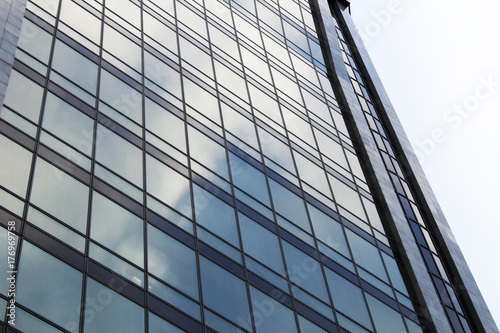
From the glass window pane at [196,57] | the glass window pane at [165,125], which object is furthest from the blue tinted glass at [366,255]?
the glass window pane at [196,57]

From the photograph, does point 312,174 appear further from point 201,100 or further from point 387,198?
point 201,100

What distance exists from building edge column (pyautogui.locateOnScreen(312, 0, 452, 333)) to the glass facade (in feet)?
1.16

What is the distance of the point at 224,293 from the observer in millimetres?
19578

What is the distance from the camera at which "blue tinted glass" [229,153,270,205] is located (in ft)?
81.3

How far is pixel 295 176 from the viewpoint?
1105 inches

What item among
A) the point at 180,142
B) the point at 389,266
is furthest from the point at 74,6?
the point at 389,266

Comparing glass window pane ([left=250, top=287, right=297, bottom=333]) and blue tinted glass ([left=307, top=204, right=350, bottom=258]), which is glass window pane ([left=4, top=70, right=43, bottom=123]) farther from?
blue tinted glass ([left=307, top=204, right=350, bottom=258])

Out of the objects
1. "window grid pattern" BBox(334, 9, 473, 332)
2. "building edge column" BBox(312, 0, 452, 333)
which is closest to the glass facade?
"window grid pattern" BBox(334, 9, 473, 332)

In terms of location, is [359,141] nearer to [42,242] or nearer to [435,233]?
[435,233]

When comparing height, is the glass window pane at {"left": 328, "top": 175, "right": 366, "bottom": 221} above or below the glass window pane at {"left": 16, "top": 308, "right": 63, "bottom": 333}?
above

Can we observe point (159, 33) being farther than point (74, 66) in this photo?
Yes

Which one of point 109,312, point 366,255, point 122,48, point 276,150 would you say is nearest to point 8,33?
point 122,48

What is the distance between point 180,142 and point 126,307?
8567 millimetres

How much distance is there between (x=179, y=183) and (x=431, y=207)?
18455 mm
